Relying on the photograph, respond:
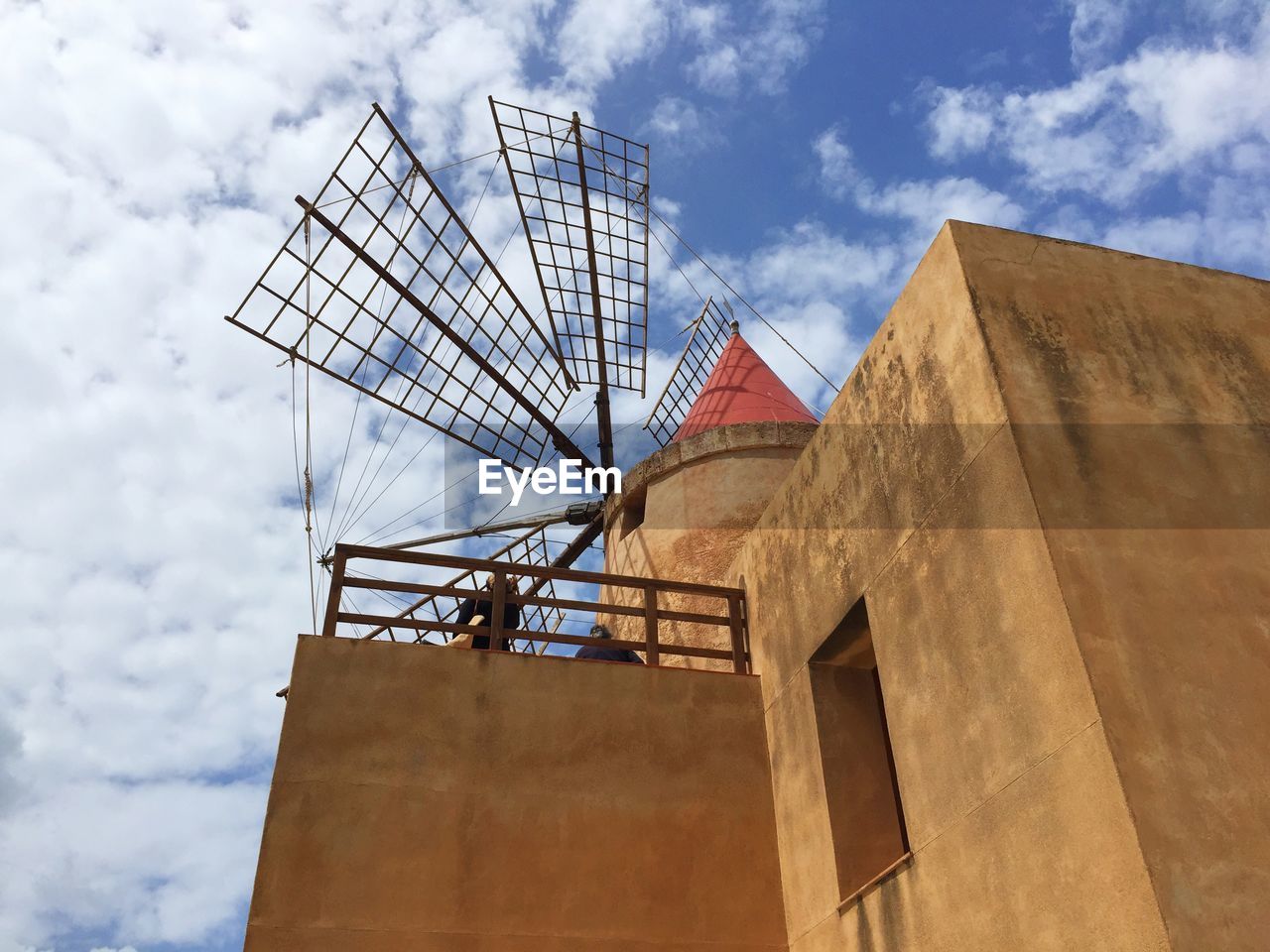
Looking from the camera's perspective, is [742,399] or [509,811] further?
[742,399]

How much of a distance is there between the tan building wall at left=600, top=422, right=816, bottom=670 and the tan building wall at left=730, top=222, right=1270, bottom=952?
327cm

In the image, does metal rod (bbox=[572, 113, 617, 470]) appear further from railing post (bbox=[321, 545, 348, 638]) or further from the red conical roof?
railing post (bbox=[321, 545, 348, 638])

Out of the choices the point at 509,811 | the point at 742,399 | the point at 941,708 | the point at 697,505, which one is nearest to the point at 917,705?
the point at 941,708

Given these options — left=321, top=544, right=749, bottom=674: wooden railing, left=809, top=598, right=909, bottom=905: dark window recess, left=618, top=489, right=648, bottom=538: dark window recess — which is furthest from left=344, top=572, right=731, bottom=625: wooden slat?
left=618, top=489, right=648, bottom=538: dark window recess

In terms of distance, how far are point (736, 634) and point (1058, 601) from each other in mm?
2803

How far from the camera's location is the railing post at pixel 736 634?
5.72 metres

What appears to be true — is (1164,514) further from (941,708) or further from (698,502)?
(698,502)

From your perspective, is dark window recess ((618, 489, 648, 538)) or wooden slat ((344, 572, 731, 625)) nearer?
wooden slat ((344, 572, 731, 625))

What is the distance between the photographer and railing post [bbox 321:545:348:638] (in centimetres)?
515

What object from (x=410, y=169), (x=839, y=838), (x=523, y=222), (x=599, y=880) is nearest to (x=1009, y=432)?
(x=839, y=838)

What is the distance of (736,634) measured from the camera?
5.77 meters

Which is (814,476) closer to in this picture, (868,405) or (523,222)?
(868,405)

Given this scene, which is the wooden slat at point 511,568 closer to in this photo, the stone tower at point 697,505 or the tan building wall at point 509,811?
the tan building wall at point 509,811

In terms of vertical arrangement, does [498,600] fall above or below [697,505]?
below
